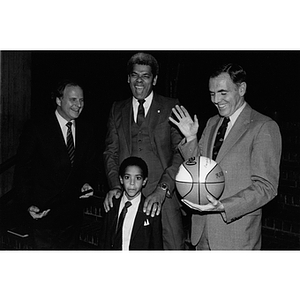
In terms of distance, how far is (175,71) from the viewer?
687 centimetres

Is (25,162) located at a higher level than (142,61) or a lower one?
lower

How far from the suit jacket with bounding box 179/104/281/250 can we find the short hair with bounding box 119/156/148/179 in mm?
556

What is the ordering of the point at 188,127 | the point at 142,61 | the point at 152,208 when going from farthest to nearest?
the point at 142,61 < the point at 152,208 < the point at 188,127

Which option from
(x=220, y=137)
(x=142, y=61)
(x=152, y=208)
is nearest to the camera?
(x=220, y=137)

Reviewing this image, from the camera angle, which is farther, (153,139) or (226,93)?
(153,139)

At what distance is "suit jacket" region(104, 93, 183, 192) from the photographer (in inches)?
138

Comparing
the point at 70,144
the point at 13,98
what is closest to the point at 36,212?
the point at 70,144

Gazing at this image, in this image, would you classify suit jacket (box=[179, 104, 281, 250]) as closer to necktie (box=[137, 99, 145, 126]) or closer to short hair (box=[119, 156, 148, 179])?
short hair (box=[119, 156, 148, 179])

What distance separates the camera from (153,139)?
138 inches

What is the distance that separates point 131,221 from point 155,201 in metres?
0.25

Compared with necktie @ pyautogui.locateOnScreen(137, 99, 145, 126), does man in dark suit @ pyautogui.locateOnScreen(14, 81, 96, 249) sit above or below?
below

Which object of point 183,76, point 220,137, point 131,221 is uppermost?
point 183,76

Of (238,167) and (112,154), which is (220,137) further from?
(112,154)

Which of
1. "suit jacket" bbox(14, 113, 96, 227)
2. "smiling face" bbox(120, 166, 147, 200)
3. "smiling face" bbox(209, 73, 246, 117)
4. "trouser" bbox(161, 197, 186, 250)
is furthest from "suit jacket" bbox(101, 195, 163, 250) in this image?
"smiling face" bbox(209, 73, 246, 117)
